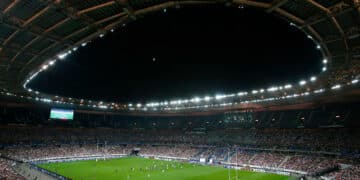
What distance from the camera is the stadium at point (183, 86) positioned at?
1678 centimetres

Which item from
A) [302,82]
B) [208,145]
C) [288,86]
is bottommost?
[208,145]

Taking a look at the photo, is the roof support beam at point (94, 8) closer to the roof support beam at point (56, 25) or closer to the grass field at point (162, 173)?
the roof support beam at point (56, 25)

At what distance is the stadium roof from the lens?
575 inches

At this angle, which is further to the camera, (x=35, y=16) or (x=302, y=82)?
(x=302, y=82)

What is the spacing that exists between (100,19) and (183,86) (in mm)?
29742

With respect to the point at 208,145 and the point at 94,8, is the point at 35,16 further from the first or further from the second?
the point at 208,145

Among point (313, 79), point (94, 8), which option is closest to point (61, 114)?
point (313, 79)

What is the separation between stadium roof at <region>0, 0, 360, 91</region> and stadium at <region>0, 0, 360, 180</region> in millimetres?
93

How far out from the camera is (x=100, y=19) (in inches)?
653

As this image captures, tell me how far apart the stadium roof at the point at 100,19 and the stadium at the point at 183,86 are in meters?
0.09

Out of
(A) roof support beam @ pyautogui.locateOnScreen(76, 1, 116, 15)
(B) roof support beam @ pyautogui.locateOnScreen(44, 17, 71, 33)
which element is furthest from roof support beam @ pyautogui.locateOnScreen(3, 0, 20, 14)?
(A) roof support beam @ pyautogui.locateOnScreen(76, 1, 116, 15)

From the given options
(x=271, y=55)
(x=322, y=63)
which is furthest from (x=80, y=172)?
(x=322, y=63)

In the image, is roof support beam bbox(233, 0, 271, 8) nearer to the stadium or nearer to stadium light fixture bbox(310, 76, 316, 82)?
the stadium

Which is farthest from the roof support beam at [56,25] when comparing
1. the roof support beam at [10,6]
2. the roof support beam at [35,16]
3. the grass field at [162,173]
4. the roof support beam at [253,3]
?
the grass field at [162,173]
